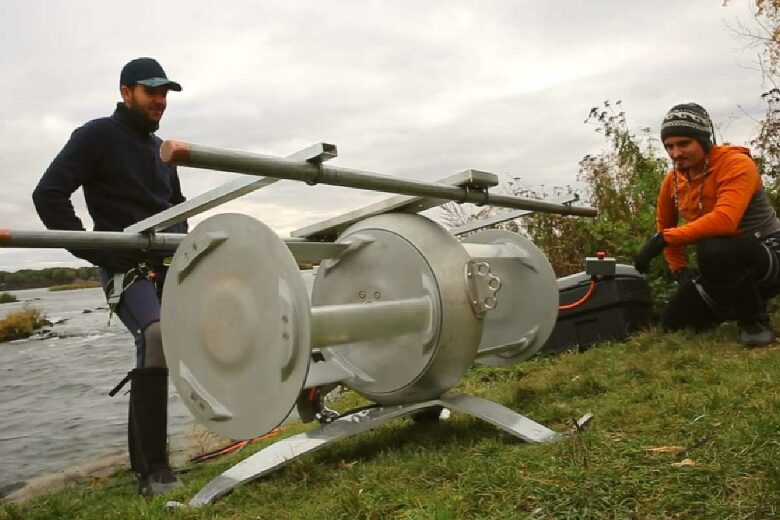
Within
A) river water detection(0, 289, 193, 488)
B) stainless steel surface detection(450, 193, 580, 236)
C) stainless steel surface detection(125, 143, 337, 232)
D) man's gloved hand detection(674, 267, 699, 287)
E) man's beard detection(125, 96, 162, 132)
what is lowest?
river water detection(0, 289, 193, 488)

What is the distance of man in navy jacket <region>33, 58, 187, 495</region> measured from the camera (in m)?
3.25

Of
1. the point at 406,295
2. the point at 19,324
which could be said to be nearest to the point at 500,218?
the point at 406,295

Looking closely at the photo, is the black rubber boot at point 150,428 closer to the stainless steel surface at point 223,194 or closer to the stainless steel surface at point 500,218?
the stainless steel surface at point 223,194

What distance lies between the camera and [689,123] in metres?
4.22

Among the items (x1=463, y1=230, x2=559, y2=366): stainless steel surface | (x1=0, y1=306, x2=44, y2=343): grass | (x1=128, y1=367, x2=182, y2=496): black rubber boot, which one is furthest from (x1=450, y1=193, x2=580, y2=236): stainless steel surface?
(x1=0, y1=306, x2=44, y2=343): grass

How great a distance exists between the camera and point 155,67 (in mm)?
3680

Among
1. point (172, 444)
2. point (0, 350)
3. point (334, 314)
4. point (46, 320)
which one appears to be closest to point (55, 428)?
point (172, 444)

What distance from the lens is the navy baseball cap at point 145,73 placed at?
3656 millimetres

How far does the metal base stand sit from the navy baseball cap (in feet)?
5.90

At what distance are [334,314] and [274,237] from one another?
14.2 inches

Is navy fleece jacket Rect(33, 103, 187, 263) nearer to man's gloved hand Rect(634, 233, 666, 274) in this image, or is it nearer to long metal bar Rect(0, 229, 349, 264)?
long metal bar Rect(0, 229, 349, 264)

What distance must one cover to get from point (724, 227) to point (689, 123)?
600 mm

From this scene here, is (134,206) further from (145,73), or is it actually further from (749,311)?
(749,311)

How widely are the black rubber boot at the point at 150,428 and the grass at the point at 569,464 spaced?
0.35ft
